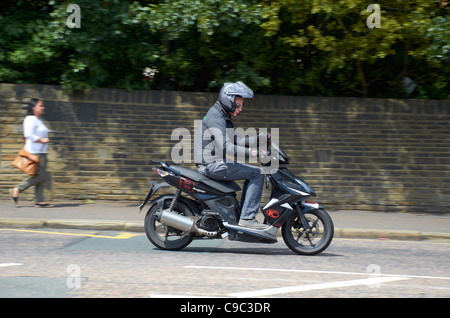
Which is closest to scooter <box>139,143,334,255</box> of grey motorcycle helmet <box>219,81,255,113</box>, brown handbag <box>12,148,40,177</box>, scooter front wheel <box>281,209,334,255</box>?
scooter front wheel <box>281,209,334,255</box>

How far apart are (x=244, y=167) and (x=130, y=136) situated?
4.57 meters

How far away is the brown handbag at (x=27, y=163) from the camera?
10.3m

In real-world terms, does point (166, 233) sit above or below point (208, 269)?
above

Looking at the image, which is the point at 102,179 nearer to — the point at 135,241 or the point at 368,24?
the point at 135,241

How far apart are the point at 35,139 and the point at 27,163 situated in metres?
0.42

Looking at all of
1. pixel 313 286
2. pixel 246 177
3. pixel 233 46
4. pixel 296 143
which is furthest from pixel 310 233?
pixel 233 46

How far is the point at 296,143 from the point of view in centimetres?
1148

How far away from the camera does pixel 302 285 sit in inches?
231

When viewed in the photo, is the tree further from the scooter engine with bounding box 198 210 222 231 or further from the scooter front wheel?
the scooter front wheel

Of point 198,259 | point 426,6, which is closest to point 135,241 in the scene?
point 198,259

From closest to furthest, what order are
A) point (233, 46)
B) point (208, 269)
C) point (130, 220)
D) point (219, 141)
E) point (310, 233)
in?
point (208, 269) → point (219, 141) → point (310, 233) → point (130, 220) → point (233, 46)

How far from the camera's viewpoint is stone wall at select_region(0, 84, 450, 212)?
11352 mm

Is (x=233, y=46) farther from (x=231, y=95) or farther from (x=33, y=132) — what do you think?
(x=231, y=95)

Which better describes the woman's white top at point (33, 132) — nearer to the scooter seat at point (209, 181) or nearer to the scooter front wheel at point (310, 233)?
the scooter seat at point (209, 181)
